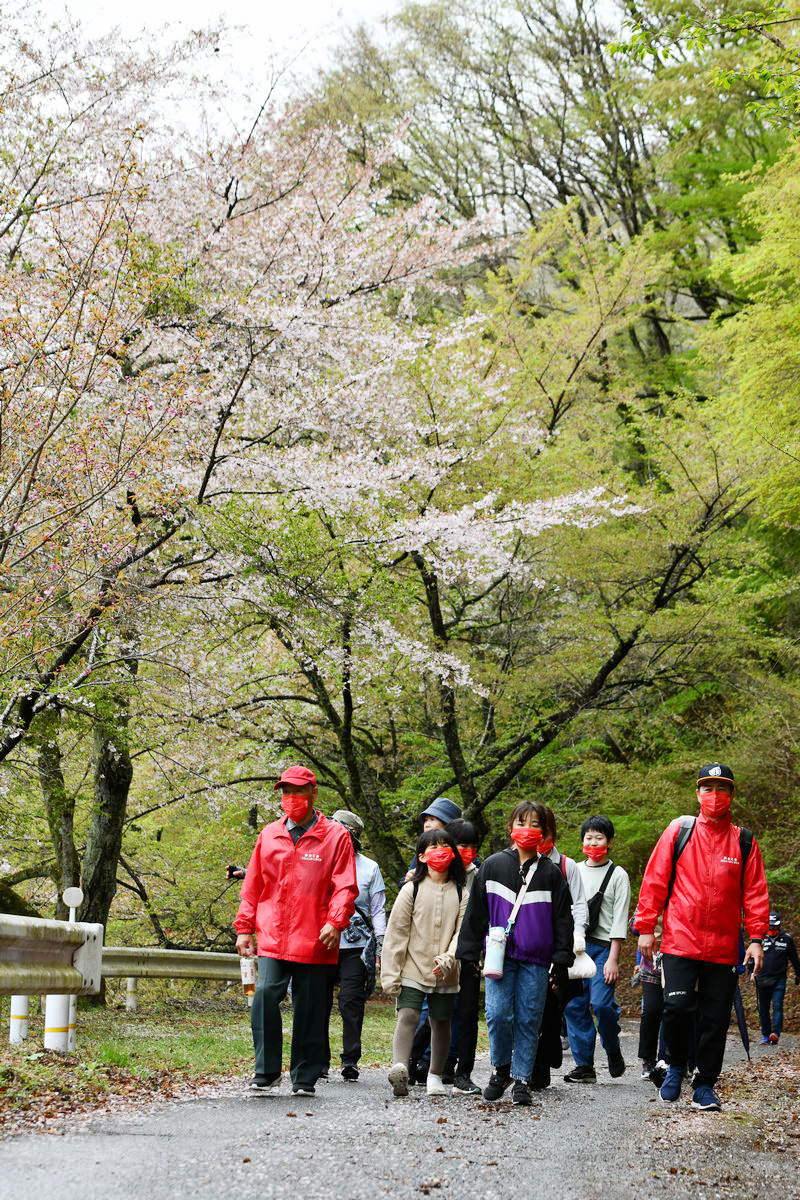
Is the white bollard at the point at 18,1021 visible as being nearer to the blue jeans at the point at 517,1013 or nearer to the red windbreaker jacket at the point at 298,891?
the red windbreaker jacket at the point at 298,891

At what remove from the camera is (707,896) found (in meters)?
5.96

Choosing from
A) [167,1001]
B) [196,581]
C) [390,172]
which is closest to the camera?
[196,581]

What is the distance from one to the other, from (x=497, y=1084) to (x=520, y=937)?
0.78 meters

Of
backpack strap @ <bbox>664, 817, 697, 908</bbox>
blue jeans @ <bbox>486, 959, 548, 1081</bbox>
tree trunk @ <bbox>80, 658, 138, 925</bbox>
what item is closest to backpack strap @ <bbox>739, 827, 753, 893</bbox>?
backpack strap @ <bbox>664, 817, 697, 908</bbox>

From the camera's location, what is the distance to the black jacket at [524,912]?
6211 millimetres

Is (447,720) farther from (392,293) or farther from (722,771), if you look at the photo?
(722,771)

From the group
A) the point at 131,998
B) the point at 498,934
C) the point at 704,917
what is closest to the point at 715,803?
the point at 704,917

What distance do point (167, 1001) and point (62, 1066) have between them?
963cm

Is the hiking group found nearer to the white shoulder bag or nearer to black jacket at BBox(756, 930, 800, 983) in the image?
the white shoulder bag

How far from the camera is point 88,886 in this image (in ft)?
43.3

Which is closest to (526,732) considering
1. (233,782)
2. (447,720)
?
(447,720)

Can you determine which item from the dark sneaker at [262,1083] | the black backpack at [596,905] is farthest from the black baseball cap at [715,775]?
the dark sneaker at [262,1083]

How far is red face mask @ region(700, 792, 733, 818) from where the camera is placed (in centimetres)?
604

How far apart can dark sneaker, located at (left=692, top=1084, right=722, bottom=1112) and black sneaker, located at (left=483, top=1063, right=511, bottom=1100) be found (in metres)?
1.01
